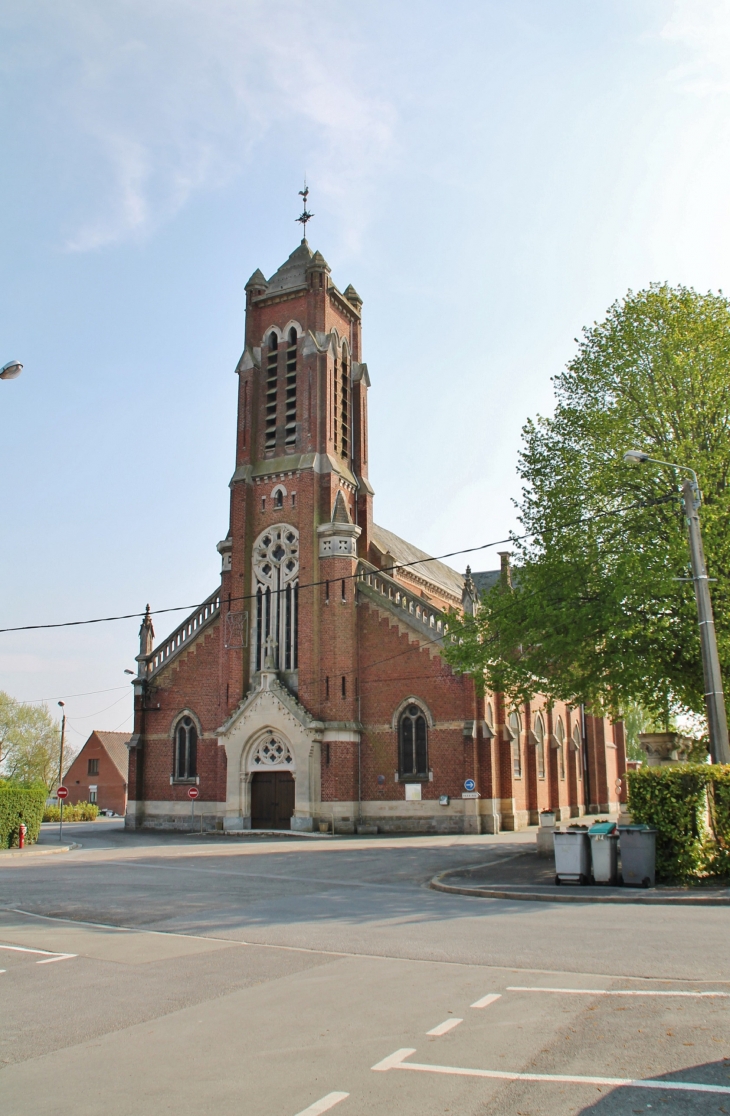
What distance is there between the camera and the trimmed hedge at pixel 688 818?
14.8m

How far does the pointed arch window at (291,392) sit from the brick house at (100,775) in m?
46.5

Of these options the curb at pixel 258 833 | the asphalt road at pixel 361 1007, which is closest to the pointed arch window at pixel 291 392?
the curb at pixel 258 833

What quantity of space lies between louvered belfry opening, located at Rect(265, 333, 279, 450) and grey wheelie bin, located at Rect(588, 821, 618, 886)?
85.5 feet

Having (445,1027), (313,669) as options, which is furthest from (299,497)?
(445,1027)

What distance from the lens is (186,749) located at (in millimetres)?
37219

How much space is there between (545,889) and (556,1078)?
9910 mm

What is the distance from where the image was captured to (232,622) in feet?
119

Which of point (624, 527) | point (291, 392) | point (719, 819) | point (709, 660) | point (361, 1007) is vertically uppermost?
point (291, 392)

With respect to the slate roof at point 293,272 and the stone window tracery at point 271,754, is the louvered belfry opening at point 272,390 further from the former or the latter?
the stone window tracery at point 271,754

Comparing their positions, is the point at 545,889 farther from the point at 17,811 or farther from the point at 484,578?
the point at 484,578

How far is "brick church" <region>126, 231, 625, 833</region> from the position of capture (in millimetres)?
32688

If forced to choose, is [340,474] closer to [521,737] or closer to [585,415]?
[521,737]

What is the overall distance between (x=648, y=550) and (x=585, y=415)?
4.70 m

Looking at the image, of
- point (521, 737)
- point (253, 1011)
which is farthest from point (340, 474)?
point (253, 1011)
